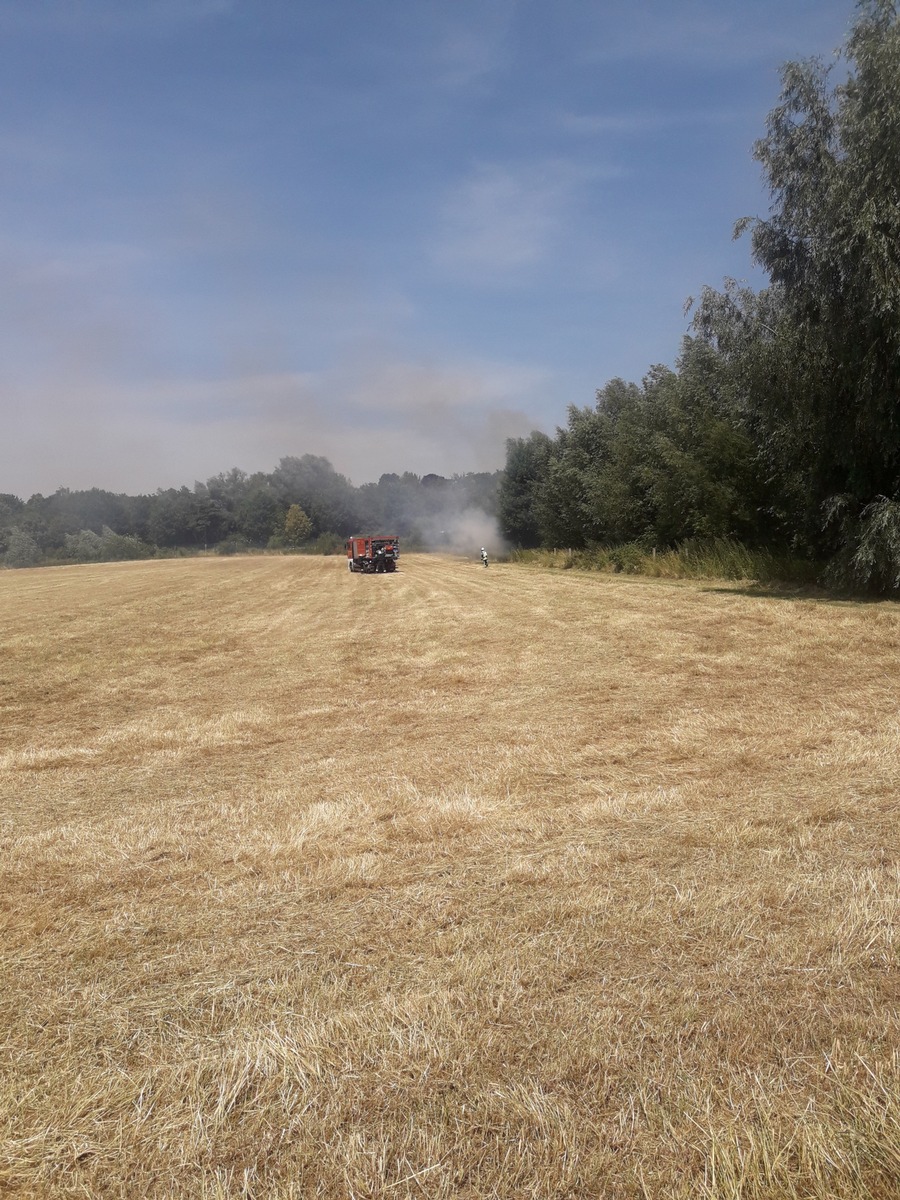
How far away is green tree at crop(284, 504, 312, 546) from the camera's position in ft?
345

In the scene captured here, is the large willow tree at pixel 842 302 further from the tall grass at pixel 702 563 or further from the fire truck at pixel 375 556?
the fire truck at pixel 375 556

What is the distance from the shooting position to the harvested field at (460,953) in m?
2.08

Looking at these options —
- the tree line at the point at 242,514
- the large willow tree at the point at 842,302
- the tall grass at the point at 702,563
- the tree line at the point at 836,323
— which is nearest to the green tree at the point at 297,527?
the tree line at the point at 242,514

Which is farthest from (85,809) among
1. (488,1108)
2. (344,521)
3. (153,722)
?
(344,521)

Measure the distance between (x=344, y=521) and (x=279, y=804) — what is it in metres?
97.6

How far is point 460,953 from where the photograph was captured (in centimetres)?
306

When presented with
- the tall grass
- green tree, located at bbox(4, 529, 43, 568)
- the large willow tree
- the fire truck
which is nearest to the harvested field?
the large willow tree

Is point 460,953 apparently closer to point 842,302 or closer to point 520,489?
point 842,302

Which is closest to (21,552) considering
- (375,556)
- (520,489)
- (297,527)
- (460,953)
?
(297,527)

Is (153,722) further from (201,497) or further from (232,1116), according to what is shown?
(201,497)

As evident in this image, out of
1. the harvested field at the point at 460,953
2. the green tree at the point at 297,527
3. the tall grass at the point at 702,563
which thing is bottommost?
the harvested field at the point at 460,953

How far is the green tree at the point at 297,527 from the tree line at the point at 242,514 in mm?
139

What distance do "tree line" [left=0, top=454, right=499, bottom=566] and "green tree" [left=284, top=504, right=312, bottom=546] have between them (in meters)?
0.14

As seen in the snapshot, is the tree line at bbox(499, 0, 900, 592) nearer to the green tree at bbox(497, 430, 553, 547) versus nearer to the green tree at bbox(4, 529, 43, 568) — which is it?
the green tree at bbox(497, 430, 553, 547)
